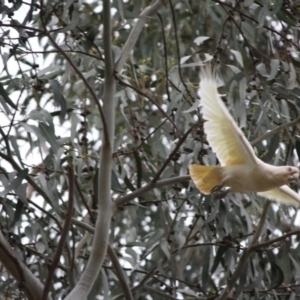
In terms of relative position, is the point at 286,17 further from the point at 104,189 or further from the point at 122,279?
the point at 122,279

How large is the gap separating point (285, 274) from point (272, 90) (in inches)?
27.1

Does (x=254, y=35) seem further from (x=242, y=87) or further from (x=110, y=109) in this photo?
(x=110, y=109)

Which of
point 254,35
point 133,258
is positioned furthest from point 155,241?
point 254,35

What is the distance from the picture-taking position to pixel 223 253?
2668 millimetres

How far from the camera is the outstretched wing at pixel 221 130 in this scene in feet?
7.43

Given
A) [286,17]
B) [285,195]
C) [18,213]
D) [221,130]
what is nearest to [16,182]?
[18,213]

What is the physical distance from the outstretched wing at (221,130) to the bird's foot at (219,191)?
8 cm

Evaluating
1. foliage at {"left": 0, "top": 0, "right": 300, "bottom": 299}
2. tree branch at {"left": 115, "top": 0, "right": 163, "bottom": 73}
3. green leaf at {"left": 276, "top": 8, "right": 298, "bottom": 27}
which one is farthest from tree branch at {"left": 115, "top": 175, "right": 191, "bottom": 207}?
green leaf at {"left": 276, "top": 8, "right": 298, "bottom": 27}

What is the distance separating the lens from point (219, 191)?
8.23 feet

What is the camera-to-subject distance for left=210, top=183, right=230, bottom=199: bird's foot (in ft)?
8.09

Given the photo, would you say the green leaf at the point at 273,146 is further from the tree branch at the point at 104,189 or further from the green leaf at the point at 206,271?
the tree branch at the point at 104,189

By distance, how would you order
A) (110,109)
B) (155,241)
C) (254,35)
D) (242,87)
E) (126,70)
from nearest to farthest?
(110,109) → (242,87) → (155,241) → (126,70) → (254,35)

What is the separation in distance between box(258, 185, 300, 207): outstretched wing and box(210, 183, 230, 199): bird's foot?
0.25 m

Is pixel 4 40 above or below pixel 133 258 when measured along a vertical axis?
above
